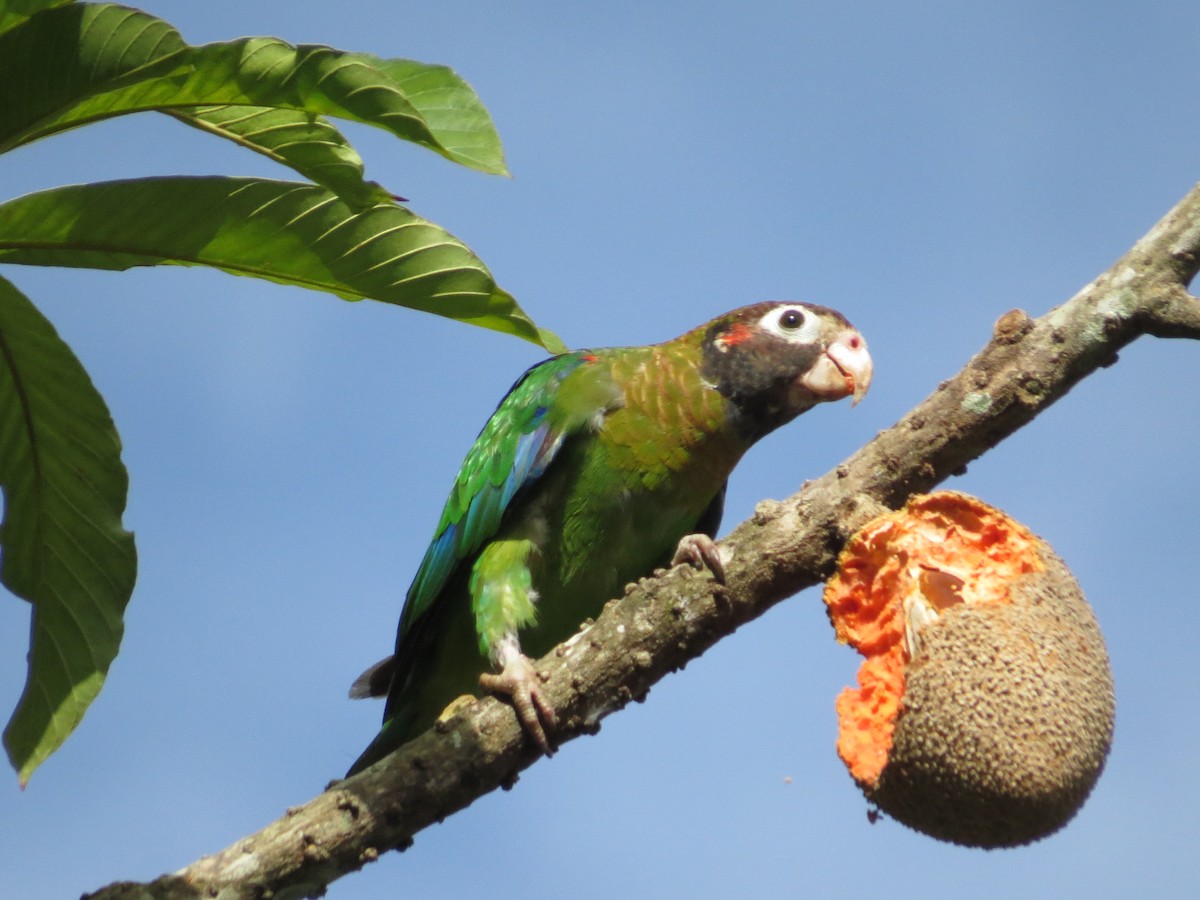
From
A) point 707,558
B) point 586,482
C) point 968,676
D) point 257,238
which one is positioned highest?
point 586,482

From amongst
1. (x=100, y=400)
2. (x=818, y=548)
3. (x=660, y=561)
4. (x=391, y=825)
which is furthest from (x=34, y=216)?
(x=660, y=561)

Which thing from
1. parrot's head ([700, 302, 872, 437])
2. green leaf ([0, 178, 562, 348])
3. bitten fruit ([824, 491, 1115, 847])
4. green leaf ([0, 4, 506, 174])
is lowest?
bitten fruit ([824, 491, 1115, 847])

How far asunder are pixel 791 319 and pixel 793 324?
1.2 inches

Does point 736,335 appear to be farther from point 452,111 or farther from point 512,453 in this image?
point 452,111

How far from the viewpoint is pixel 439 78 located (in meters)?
2.84

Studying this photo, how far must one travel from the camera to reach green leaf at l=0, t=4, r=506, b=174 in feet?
7.95

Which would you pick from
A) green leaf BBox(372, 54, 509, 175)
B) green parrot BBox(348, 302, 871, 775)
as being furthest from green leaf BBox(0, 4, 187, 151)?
green parrot BBox(348, 302, 871, 775)

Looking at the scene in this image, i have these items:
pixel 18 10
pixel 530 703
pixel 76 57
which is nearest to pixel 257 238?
pixel 76 57

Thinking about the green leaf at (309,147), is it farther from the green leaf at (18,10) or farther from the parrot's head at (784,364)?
the parrot's head at (784,364)

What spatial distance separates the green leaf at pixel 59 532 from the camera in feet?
9.55

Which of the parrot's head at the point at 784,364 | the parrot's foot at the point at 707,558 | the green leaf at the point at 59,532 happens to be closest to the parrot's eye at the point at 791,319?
the parrot's head at the point at 784,364

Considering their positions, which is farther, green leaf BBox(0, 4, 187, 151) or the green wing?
the green wing

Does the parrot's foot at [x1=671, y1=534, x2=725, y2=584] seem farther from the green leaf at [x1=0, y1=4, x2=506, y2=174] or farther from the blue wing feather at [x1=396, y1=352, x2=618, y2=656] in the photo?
the green leaf at [x1=0, y1=4, x2=506, y2=174]

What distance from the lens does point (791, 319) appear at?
5188 mm
